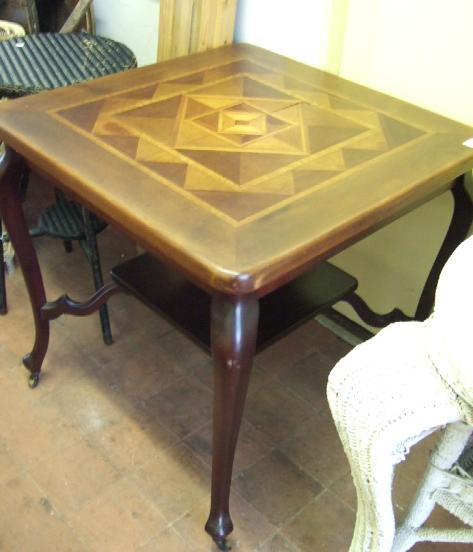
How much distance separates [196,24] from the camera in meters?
1.49

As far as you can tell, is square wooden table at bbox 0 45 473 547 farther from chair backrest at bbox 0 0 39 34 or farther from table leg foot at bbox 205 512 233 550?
chair backrest at bbox 0 0 39 34

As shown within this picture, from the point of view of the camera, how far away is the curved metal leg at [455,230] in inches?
46.4

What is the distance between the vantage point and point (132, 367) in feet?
5.11

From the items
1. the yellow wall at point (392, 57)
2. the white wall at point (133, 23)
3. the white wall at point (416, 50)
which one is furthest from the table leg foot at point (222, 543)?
the white wall at point (133, 23)

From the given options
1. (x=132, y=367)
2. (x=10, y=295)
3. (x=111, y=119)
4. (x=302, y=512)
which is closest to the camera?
(x=111, y=119)

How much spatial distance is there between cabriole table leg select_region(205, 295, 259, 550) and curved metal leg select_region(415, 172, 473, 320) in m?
0.55

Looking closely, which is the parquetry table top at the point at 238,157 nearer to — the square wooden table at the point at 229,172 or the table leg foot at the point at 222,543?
the square wooden table at the point at 229,172

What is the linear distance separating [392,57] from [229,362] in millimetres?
802

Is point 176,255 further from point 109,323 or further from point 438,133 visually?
point 109,323

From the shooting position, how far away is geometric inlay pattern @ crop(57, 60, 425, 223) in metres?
0.94

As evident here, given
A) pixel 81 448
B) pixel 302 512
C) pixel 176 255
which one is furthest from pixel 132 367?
pixel 176 255

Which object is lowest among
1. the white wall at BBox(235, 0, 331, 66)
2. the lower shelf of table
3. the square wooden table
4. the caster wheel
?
the caster wheel

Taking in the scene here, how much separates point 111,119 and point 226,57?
0.42 metres

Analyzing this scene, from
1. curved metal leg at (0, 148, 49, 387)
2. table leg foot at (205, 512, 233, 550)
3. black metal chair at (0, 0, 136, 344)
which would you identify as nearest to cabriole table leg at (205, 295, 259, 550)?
table leg foot at (205, 512, 233, 550)
